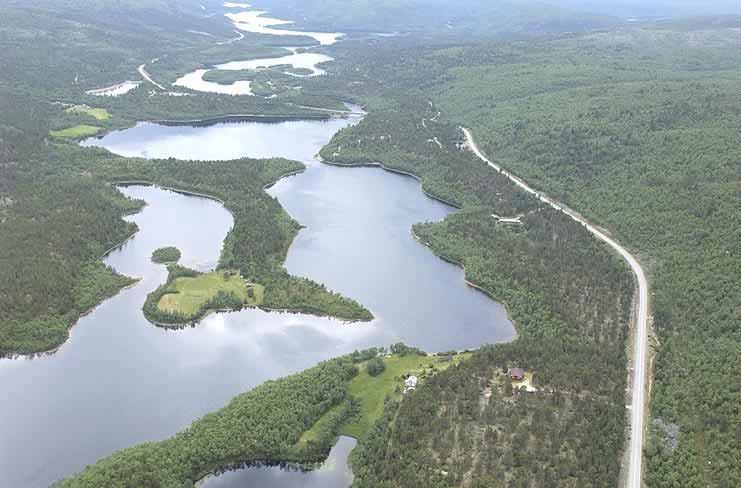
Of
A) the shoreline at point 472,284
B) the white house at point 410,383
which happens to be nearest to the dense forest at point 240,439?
the white house at point 410,383

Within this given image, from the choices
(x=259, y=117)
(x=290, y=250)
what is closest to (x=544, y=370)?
(x=290, y=250)

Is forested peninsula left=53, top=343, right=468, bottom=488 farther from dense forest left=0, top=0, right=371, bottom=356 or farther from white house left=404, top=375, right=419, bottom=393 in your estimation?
dense forest left=0, top=0, right=371, bottom=356

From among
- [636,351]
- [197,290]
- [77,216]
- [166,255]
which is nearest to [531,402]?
[636,351]

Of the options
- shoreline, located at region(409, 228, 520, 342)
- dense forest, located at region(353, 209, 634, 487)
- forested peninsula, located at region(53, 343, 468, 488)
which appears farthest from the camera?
shoreline, located at region(409, 228, 520, 342)

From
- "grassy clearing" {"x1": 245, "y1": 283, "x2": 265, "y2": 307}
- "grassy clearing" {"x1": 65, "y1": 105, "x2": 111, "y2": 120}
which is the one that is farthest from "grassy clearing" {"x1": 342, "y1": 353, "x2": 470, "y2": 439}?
"grassy clearing" {"x1": 65, "y1": 105, "x2": 111, "y2": 120}

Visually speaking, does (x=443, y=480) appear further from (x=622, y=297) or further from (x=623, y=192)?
(x=623, y=192)

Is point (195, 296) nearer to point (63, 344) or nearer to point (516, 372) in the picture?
point (63, 344)

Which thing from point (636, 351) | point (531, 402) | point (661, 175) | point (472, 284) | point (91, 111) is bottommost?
point (472, 284)
